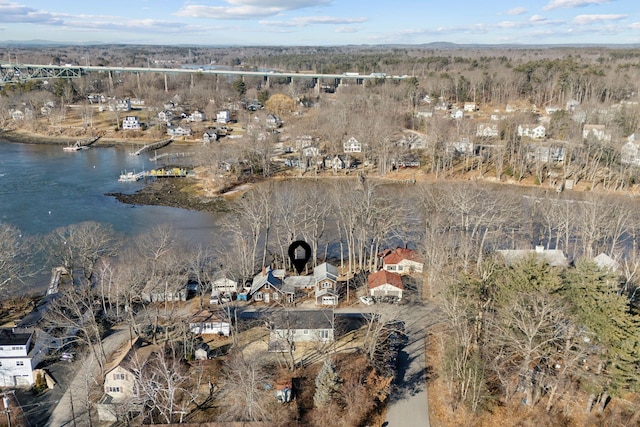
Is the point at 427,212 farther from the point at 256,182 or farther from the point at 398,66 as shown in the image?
the point at 398,66

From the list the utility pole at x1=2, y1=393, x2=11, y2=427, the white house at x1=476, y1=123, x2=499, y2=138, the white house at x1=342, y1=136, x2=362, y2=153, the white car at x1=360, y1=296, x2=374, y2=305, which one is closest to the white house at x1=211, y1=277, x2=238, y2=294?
the white car at x1=360, y1=296, x2=374, y2=305

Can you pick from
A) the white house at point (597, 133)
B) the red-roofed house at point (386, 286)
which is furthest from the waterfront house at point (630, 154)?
the red-roofed house at point (386, 286)

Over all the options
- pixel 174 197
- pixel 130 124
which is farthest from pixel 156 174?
pixel 130 124

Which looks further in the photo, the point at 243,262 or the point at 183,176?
the point at 183,176

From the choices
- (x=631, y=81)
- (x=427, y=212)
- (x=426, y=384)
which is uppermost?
(x=631, y=81)

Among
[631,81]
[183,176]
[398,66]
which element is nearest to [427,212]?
[183,176]
